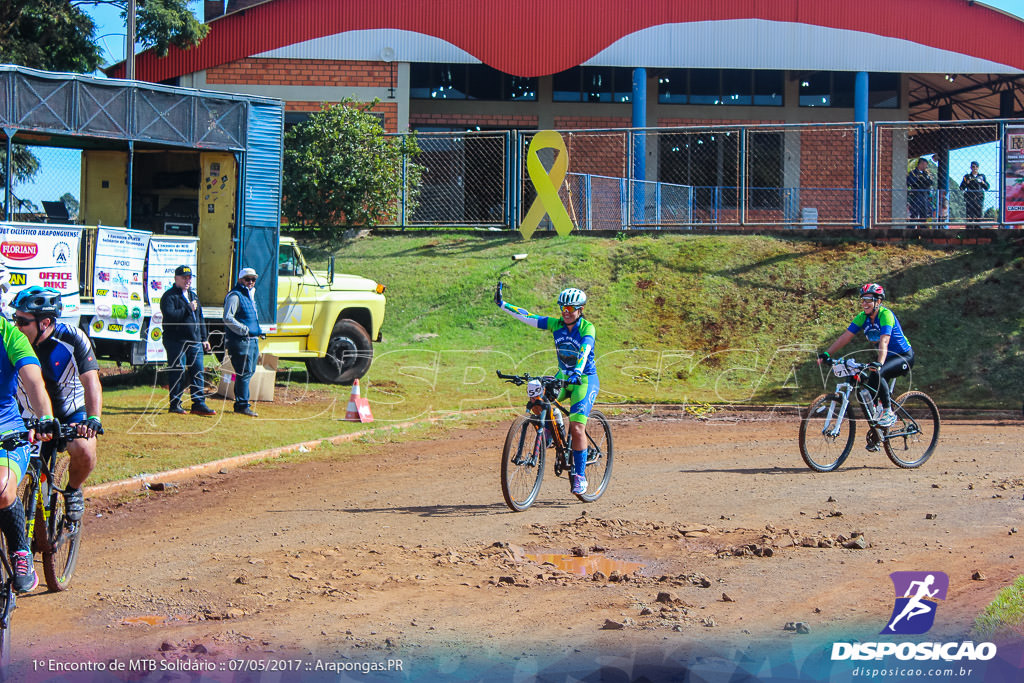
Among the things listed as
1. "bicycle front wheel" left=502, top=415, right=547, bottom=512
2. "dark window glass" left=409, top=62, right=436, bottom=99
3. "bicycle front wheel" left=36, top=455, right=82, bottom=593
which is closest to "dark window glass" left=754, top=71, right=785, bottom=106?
"dark window glass" left=409, top=62, right=436, bottom=99

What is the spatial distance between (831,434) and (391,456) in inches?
194

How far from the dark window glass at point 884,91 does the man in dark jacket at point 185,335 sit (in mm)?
27084

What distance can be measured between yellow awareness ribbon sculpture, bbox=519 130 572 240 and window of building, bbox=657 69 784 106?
421 inches

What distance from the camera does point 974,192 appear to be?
21.1 meters

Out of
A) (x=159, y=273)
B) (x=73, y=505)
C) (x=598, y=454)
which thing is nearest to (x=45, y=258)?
(x=159, y=273)

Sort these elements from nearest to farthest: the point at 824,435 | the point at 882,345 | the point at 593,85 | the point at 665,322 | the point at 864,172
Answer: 1. the point at 824,435
2. the point at 882,345
3. the point at 665,322
4. the point at 864,172
5. the point at 593,85

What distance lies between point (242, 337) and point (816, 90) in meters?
25.6

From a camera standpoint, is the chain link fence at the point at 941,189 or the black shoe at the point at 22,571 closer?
the black shoe at the point at 22,571

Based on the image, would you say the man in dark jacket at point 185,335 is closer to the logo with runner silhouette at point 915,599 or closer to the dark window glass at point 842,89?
the logo with runner silhouette at point 915,599

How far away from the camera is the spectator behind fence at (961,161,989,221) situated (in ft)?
69.1

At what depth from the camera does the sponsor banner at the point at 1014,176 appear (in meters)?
20.6

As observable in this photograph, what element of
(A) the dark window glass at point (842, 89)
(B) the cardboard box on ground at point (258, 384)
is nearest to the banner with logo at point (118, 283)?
(B) the cardboard box on ground at point (258, 384)

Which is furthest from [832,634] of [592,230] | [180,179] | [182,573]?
[592,230]

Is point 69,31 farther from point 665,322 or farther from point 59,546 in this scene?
point 59,546
